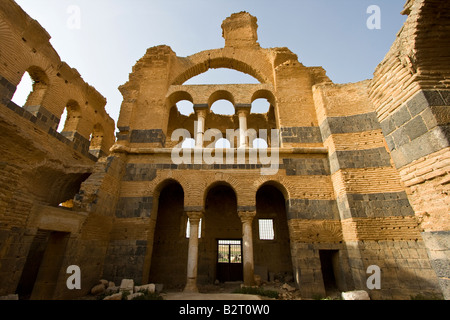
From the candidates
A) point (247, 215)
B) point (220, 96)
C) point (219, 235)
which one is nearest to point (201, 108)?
point (220, 96)

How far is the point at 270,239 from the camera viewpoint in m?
10.4

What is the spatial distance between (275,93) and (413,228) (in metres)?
7.51

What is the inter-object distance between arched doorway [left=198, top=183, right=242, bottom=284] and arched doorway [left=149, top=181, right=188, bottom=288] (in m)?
0.93

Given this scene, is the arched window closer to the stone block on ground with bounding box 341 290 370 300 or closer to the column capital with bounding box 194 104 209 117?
the column capital with bounding box 194 104 209 117

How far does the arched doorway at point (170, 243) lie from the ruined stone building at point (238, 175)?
0.21 feet

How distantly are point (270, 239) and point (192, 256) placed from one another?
4.26 metres

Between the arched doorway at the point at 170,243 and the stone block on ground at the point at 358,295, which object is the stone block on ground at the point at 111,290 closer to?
the arched doorway at the point at 170,243

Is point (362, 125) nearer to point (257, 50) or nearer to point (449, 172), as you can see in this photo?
point (449, 172)

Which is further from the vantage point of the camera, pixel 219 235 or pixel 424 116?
pixel 219 235

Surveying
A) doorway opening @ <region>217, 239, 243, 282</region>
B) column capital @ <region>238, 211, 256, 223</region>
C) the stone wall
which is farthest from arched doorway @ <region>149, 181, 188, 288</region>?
the stone wall

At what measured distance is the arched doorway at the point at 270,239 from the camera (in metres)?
9.78

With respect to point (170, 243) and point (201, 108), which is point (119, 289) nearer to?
point (170, 243)

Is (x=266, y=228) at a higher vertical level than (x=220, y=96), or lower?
lower

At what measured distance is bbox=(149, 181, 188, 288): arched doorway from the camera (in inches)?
379
